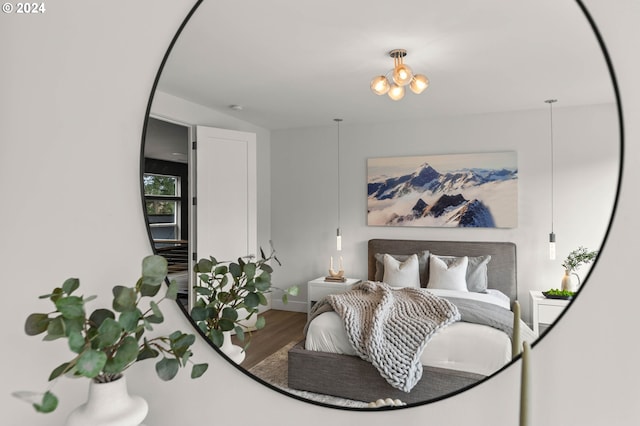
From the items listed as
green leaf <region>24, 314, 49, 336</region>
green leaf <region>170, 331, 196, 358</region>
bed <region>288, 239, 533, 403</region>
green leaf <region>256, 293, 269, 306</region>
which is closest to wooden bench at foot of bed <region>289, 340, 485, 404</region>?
bed <region>288, 239, 533, 403</region>

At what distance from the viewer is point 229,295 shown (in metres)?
0.92

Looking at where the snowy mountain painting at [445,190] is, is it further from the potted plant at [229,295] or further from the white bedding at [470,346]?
the potted plant at [229,295]

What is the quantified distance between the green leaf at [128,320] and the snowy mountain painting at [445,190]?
1.53 feet

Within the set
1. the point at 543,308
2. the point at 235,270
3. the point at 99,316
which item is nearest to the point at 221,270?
the point at 235,270

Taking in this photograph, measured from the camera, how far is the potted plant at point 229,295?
876mm

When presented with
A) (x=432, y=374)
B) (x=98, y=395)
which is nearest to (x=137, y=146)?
(x=98, y=395)

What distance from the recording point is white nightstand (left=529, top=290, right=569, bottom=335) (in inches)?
26.5

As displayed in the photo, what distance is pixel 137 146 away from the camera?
0.98 m

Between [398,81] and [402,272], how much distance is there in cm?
35

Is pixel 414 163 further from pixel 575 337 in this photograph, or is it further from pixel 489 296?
pixel 575 337

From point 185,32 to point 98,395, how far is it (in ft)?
2.54

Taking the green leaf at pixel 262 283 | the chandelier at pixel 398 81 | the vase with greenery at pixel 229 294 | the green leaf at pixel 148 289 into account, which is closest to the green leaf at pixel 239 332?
the vase with greenery at pixel 229 294

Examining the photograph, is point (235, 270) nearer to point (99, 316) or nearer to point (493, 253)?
point (99, 316)

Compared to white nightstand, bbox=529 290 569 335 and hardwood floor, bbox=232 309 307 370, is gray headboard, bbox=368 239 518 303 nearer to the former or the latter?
white nightstand, bbox=529 290 569 335
